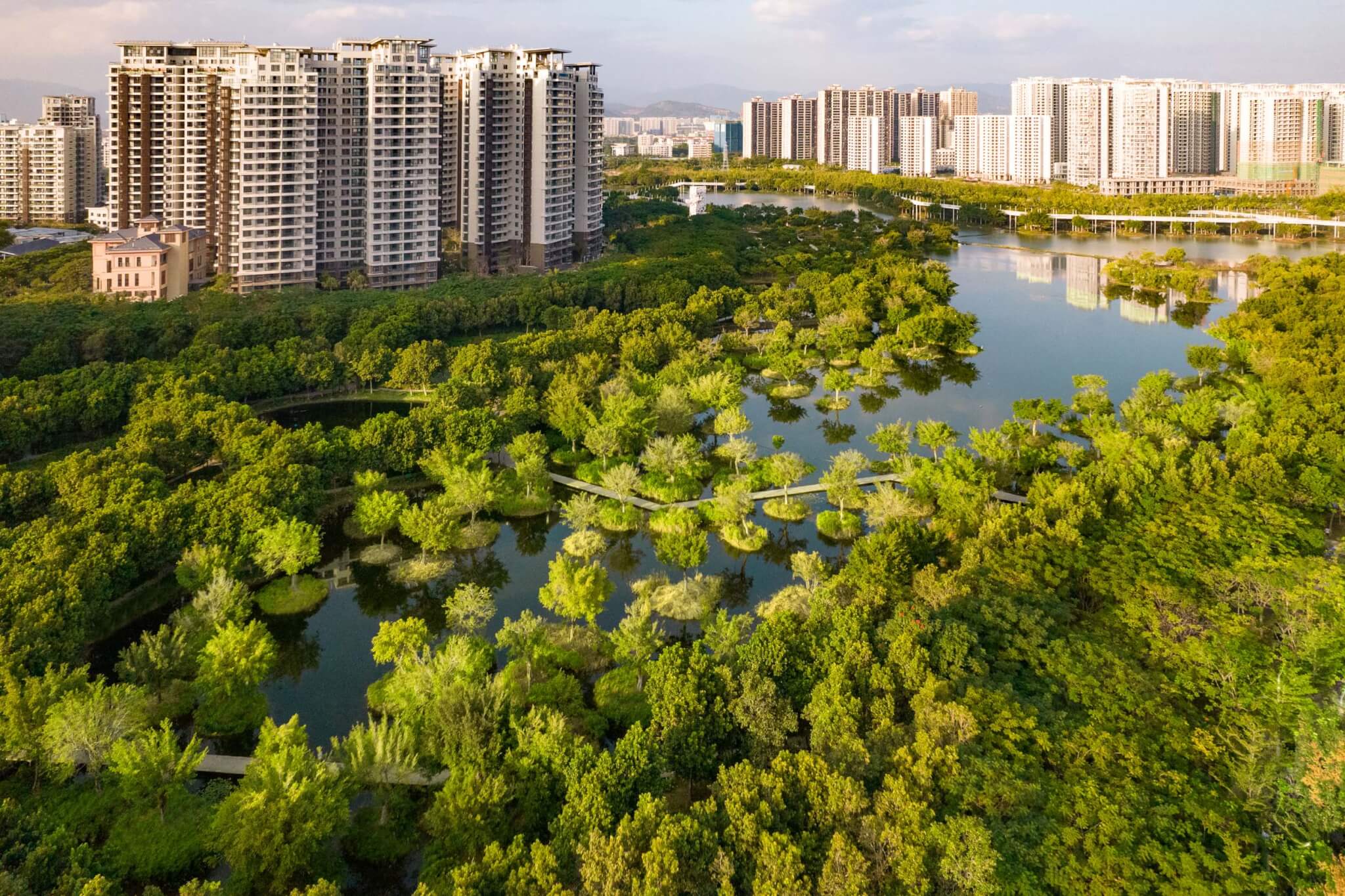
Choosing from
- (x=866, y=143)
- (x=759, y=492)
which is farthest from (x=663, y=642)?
(x=866, y=143)

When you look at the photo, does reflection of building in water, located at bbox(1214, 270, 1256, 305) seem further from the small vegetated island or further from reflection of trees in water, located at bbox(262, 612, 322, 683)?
reflection of trees in water, located at bbox(262, 612, 322, 683)

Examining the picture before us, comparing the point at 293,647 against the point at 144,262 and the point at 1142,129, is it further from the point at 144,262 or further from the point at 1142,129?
the point at 1142,129

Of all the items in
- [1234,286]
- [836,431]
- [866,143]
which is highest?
[866,143]

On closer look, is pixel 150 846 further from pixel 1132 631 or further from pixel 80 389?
pixel 80 389

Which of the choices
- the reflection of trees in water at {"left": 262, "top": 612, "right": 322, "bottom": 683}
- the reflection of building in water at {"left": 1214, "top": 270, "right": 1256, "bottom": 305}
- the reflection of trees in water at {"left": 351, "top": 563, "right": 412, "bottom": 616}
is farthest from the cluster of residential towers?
the reflection of trees in water at {"left": 262, "top": 612, "right": 322, "bottom": 683}

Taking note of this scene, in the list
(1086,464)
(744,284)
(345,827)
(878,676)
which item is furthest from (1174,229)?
(345,827)

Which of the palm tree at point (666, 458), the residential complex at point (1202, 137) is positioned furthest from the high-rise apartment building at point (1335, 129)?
the palm tree at point (666, 458)
